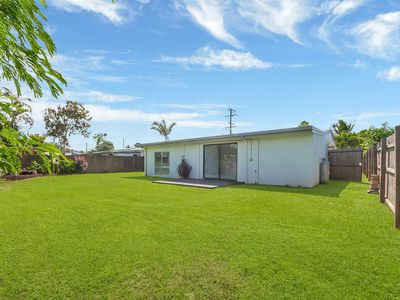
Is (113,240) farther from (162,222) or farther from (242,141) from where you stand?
(242,141)

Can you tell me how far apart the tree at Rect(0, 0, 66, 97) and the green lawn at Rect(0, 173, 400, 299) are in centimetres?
215

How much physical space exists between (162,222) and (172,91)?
11.8m

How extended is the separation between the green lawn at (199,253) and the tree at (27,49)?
215 cm

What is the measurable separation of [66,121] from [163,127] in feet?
44.6

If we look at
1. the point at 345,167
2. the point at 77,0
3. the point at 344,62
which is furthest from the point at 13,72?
the point at 345,167

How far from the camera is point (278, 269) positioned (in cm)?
298

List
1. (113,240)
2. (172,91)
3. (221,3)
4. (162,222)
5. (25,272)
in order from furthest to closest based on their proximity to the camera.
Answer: (172,91) < (221,3) < (162,222) < (113,240) < (25,272)

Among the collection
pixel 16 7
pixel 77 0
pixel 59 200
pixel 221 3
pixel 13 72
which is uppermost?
pixel 221 3

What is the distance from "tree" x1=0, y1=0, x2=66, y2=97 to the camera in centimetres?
134

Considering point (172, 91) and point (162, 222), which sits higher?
point (172, 91)

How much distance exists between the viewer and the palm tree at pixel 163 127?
3834cm

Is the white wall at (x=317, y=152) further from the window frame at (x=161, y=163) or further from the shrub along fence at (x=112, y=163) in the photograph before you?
the shrub along fence at (x=112, y=163)

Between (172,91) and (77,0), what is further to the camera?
(172,91)

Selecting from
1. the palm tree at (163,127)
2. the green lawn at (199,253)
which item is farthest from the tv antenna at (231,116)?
the green lawn at (199,253)
